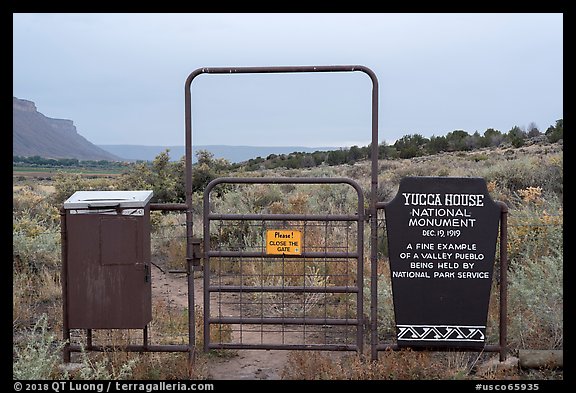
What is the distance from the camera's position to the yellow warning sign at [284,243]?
6.50m

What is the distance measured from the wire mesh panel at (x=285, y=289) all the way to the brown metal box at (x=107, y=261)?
0.69m

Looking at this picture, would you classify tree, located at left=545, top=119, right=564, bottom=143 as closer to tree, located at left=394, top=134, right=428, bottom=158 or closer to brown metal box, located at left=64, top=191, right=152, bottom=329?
tree, located at left=394, top=134, right=428, bottom=158

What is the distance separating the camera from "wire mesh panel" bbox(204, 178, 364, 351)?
21.1 ft

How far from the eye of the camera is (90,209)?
640 cm

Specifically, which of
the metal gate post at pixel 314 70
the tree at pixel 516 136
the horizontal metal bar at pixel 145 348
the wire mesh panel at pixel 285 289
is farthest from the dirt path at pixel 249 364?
the tree at pixel 516 136

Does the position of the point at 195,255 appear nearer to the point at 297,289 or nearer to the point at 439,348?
the point at 297,289

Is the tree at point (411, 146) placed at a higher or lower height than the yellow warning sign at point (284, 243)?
higher

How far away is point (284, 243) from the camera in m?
6.52

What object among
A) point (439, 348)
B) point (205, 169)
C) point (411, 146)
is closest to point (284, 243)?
point (439, 348)

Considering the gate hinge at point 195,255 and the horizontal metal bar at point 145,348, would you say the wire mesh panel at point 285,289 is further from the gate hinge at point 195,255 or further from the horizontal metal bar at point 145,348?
the horizontal metal bar at point 145,348
